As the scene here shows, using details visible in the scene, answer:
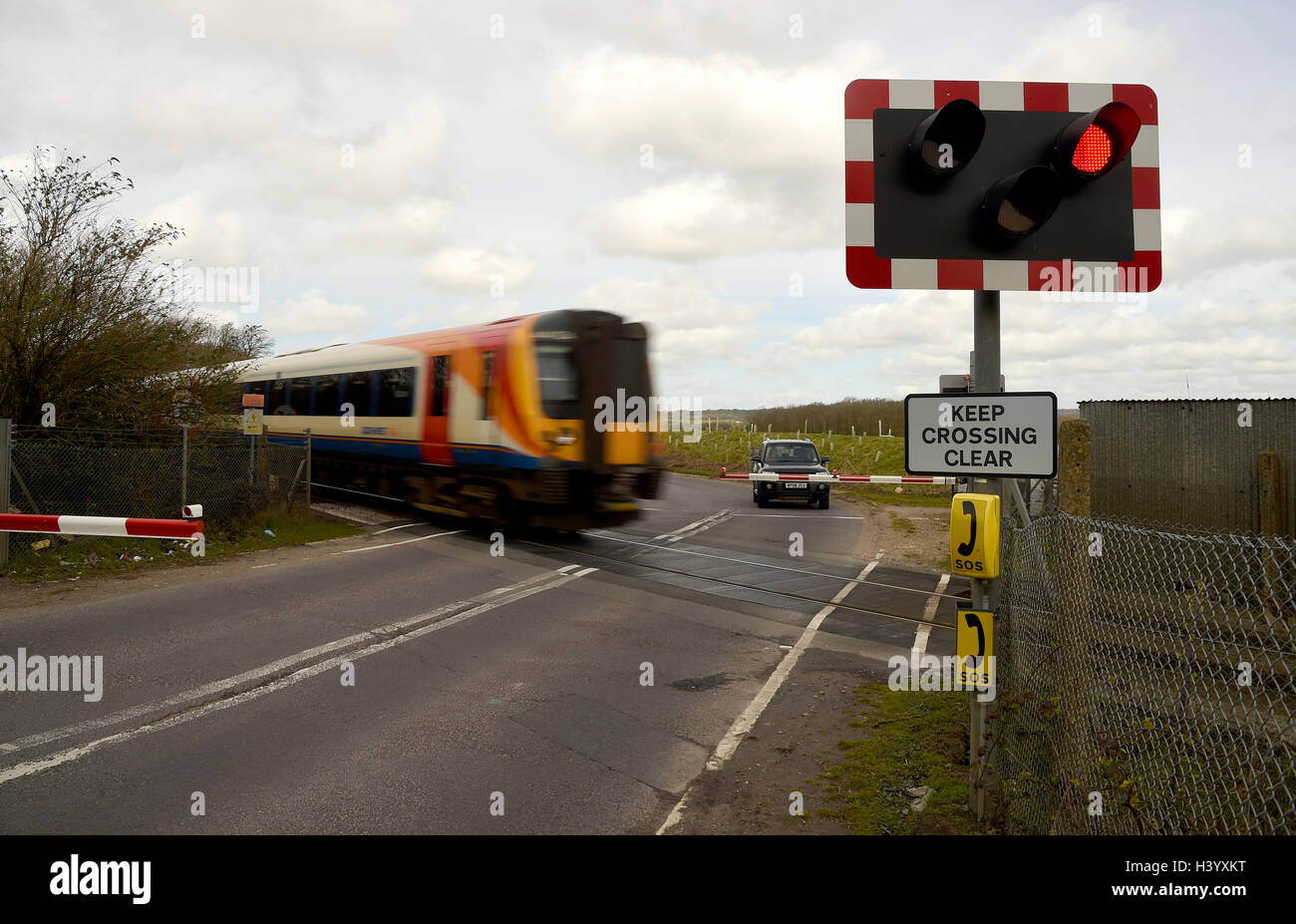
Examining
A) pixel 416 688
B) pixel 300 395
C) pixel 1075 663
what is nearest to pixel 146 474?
pixel 300 395

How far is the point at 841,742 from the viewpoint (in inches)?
225

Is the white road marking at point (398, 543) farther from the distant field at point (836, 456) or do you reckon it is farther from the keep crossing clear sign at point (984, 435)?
the distant field at point (836, 456)

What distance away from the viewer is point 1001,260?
143 inches

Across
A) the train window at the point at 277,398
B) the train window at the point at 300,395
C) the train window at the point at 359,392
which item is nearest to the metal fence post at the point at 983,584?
the train window at the point at 359,392

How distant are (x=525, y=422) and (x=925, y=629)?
7111 mm

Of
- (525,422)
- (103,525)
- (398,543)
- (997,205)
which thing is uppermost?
(997,205)

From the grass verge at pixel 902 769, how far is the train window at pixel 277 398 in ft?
65.4

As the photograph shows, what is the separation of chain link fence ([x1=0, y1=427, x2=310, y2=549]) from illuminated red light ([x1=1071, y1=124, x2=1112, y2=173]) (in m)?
12.9

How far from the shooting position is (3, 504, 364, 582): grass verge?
11.4 m

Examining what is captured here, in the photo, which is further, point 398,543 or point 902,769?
point 398,543

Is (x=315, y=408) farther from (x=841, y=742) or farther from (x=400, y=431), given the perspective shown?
(x=841, y=742)

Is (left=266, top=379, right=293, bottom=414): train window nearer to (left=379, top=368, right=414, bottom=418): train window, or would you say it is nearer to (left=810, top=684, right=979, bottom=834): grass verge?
(left=379, top=368, right=414, bottom=418): train window

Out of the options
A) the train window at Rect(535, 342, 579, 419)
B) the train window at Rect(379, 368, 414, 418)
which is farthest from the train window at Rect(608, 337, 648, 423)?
the train window at Rect(379, 368, 414, 418)

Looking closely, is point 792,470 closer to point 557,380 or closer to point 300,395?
point 557,380
